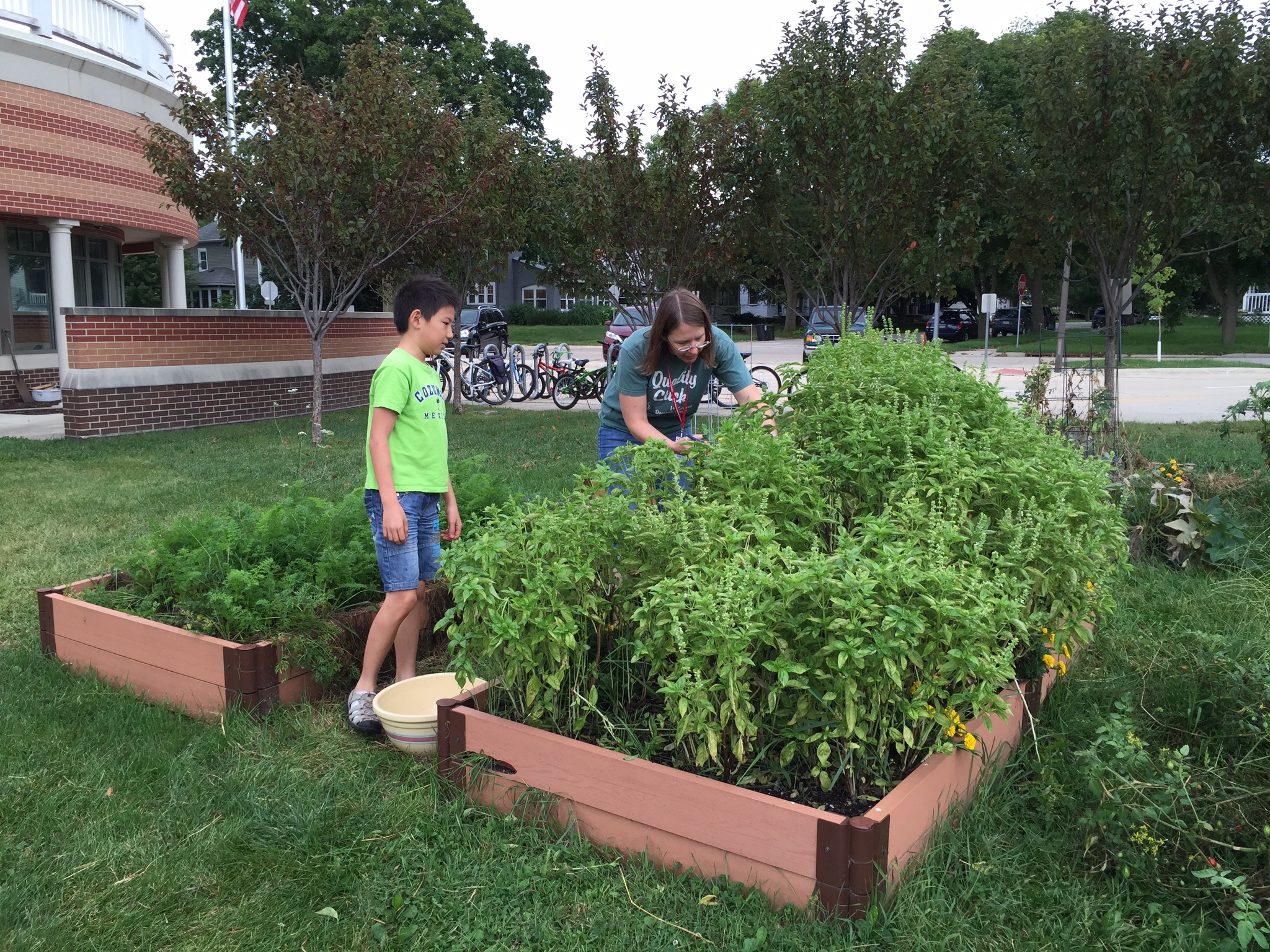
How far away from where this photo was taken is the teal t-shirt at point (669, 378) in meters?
4.52

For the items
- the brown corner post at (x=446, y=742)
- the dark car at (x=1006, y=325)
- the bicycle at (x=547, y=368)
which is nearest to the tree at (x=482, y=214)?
the bicycle at (x=547, y=368)

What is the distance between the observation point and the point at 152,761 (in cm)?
346

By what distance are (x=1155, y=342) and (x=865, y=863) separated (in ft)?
132

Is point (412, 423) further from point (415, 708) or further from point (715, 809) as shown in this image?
point (715, 809)

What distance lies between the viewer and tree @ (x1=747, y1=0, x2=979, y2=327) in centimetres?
1032

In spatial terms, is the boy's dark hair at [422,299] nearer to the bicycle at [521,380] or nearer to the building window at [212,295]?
the bicycle at [521,380]

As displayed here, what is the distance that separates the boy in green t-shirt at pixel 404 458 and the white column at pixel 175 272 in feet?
54.8

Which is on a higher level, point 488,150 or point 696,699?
point 488,150

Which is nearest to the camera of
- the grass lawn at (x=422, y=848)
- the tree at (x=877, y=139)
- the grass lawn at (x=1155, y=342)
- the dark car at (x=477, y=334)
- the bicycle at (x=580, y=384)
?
the grass lawn at (x=422, y=848)

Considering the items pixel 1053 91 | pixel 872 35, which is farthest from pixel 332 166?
pixel 1053 91

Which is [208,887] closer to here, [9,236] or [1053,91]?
[1053,91]

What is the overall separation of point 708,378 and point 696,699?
2.37 m

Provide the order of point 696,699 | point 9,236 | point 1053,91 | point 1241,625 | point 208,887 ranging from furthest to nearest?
point 9,236
point 1053,91
point 1241,625
point 208,887
point 696,699

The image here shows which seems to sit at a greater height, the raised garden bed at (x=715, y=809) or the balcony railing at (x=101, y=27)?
the balcony railing at (x=101, y=27)
